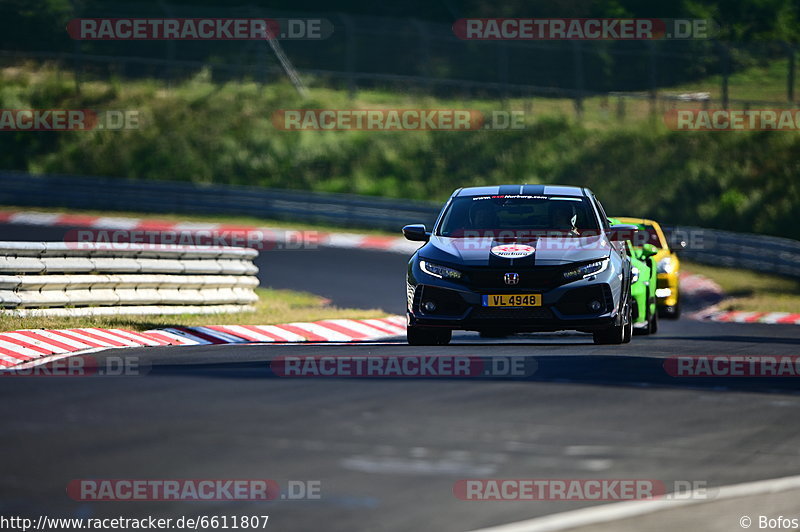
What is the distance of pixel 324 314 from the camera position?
1838 cm

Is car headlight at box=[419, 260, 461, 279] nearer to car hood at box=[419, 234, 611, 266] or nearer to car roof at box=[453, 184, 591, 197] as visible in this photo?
car hood at box=[419, 234, 611, 266]

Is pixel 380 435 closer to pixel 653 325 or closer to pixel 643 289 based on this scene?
pixel 643 289

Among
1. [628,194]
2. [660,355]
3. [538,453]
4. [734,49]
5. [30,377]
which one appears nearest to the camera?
[538,453]

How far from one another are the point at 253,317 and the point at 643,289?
4897 millimetres

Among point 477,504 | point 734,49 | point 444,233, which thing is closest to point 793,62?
point 734,49

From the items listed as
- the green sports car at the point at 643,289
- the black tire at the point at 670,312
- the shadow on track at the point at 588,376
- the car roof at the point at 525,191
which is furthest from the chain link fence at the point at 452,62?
the shadow on track at the point at 588,376

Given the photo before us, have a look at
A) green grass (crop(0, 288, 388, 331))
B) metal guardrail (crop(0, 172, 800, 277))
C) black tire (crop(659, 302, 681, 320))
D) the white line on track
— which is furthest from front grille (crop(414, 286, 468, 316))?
metal guardrail (crop(0, 172, 800, 277))

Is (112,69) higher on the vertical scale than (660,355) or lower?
higher

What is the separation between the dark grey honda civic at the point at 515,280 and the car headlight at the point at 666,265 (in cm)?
648

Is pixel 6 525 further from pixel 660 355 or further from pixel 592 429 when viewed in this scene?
pixel 660 355

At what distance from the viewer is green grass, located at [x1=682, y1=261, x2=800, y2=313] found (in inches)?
960

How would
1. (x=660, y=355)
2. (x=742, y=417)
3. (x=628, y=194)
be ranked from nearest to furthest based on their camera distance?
1. (x=742, y=417)
2. (x=660, y=355)
3. (x=628, y=194)

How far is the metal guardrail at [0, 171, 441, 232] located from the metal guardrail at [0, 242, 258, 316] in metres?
16.8

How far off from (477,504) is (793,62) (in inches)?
1288
